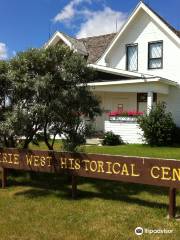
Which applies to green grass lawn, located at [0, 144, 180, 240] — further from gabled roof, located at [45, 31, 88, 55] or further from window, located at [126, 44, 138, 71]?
gabled roof, located at [45, 31, 88, 55]

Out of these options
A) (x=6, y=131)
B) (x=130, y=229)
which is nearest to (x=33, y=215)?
(x=130, y=229)

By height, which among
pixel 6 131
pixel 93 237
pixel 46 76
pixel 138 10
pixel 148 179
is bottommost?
pixel 93 237

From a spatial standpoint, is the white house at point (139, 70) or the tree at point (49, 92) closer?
the tree at point (49, 92)

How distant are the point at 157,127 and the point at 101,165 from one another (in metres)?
11.3

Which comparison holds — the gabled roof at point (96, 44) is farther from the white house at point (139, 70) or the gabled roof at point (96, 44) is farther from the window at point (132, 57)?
the window at point (132, 57)

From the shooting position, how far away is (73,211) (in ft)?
24.7

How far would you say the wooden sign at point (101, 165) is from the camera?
696 cm

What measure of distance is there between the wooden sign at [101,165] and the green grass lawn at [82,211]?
505mm

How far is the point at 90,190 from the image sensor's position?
9336 millimetres

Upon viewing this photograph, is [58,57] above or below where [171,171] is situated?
above

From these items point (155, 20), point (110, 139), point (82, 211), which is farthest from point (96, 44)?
point (82, 211)

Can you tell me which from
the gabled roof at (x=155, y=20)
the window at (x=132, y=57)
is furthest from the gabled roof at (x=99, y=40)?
the window at (x=132, y=57)

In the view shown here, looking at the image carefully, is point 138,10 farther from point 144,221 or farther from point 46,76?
point 144,221

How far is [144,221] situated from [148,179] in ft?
2.47
